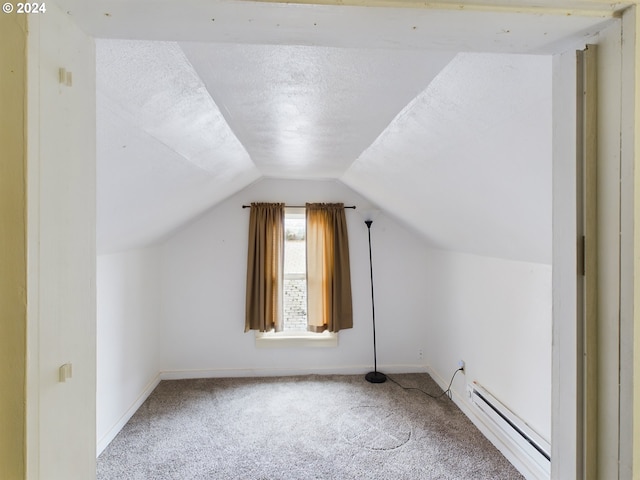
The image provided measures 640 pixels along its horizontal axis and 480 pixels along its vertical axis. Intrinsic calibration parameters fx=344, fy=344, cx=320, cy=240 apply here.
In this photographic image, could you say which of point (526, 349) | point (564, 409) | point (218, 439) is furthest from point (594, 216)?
point (218, 439)

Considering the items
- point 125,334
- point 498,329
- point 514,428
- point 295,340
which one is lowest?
point 514,428

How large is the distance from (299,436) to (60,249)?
2.56 meters

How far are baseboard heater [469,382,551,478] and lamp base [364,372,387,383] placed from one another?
1.00 metres

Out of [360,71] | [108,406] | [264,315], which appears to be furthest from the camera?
[264,315]

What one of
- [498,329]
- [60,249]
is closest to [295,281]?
[498,329]

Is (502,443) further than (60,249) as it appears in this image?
Yes

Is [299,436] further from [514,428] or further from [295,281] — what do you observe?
[295,281]

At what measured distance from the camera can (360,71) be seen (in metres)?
1.15

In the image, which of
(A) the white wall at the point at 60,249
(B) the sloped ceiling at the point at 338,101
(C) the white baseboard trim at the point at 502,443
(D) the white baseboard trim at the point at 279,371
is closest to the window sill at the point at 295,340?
(D) the white baseboard trim at the point at 279,371

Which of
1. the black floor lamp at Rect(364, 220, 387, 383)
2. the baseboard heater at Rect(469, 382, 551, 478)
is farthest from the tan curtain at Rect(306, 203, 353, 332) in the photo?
the baseboard heater at Rect(469, 382, 551, 478)

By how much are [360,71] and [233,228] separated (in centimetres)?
286

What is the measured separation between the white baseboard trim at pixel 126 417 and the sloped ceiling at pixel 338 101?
142cm

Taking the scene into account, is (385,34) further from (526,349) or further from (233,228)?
(233,228)

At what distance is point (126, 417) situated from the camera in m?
2.83
